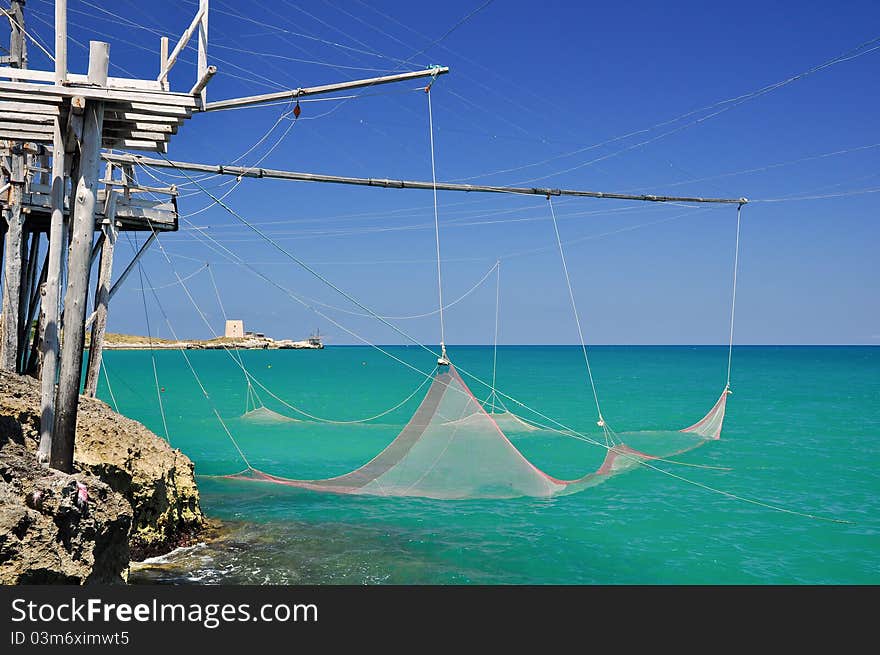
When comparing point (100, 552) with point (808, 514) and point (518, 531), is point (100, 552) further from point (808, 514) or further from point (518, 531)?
point (808, 514)

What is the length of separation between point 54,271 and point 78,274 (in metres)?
0.24

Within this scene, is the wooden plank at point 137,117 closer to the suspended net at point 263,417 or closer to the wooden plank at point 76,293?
the wooden plank at point 76,293

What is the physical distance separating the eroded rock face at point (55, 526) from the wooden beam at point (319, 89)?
115 inches

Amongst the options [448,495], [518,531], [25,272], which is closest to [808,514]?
[518,531]

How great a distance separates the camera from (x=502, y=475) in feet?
32.3

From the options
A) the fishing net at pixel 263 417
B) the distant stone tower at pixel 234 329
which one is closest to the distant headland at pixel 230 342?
the distant stone tower at pixel 234 329

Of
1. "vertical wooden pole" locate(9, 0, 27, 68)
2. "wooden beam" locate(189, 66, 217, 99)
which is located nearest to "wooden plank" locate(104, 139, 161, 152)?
"wooden beam" locate(189, 66, 217, 99)

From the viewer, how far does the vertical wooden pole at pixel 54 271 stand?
5102mm

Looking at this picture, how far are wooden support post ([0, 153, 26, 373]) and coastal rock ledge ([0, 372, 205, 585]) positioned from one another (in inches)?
48.2

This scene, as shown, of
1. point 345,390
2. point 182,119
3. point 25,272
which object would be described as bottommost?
point 345,390

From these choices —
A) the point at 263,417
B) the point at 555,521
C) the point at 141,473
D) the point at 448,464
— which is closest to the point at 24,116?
the point at 141,473

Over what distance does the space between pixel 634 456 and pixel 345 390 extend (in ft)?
101

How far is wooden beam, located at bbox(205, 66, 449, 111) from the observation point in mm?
5443
